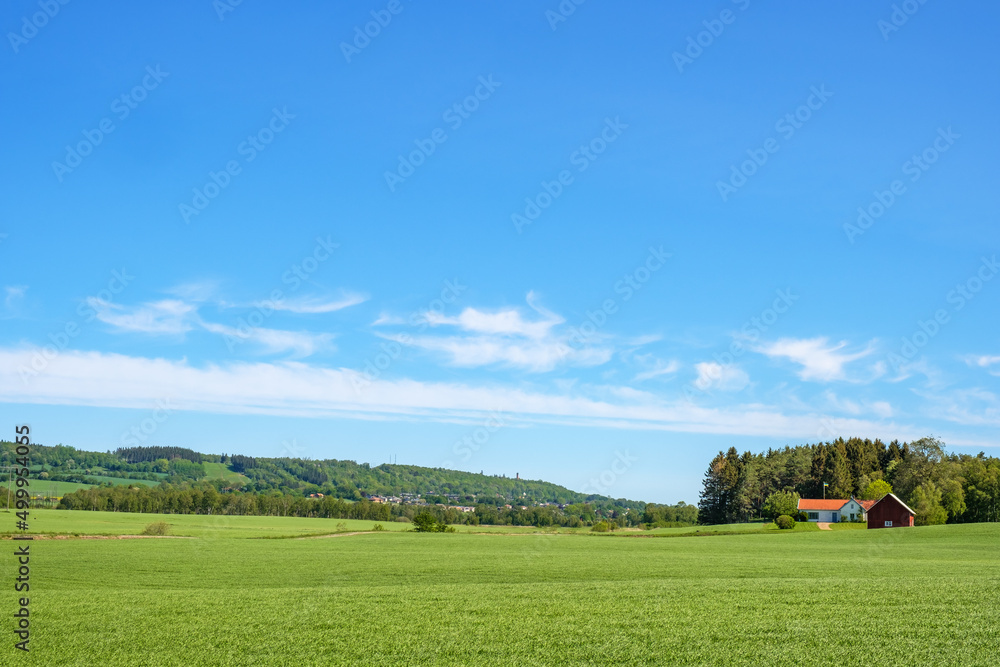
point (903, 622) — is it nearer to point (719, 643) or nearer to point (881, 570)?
point (719, 643)

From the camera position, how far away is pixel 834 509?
10494 centimetres

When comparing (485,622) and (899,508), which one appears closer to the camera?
(485,622)

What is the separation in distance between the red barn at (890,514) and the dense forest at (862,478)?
13.0 feet

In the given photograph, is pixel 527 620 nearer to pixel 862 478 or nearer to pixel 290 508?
pixel 862 478

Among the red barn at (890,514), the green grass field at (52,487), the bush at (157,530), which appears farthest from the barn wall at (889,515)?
the green grass field at (52,487)

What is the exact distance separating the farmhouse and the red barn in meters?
19.2

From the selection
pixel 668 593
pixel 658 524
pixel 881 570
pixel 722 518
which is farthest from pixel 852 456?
pixel 668 593

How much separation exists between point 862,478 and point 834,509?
18.5 m

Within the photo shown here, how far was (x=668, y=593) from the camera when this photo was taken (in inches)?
938

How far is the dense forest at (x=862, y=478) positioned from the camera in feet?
292

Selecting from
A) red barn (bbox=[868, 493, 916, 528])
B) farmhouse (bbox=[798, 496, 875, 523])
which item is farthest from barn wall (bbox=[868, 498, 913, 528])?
farmhouse (bbox=[798, 496, 875, 523])

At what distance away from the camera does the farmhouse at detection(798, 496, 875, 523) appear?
102500 mm

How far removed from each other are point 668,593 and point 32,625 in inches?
743

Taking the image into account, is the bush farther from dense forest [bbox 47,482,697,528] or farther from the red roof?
the red roof
